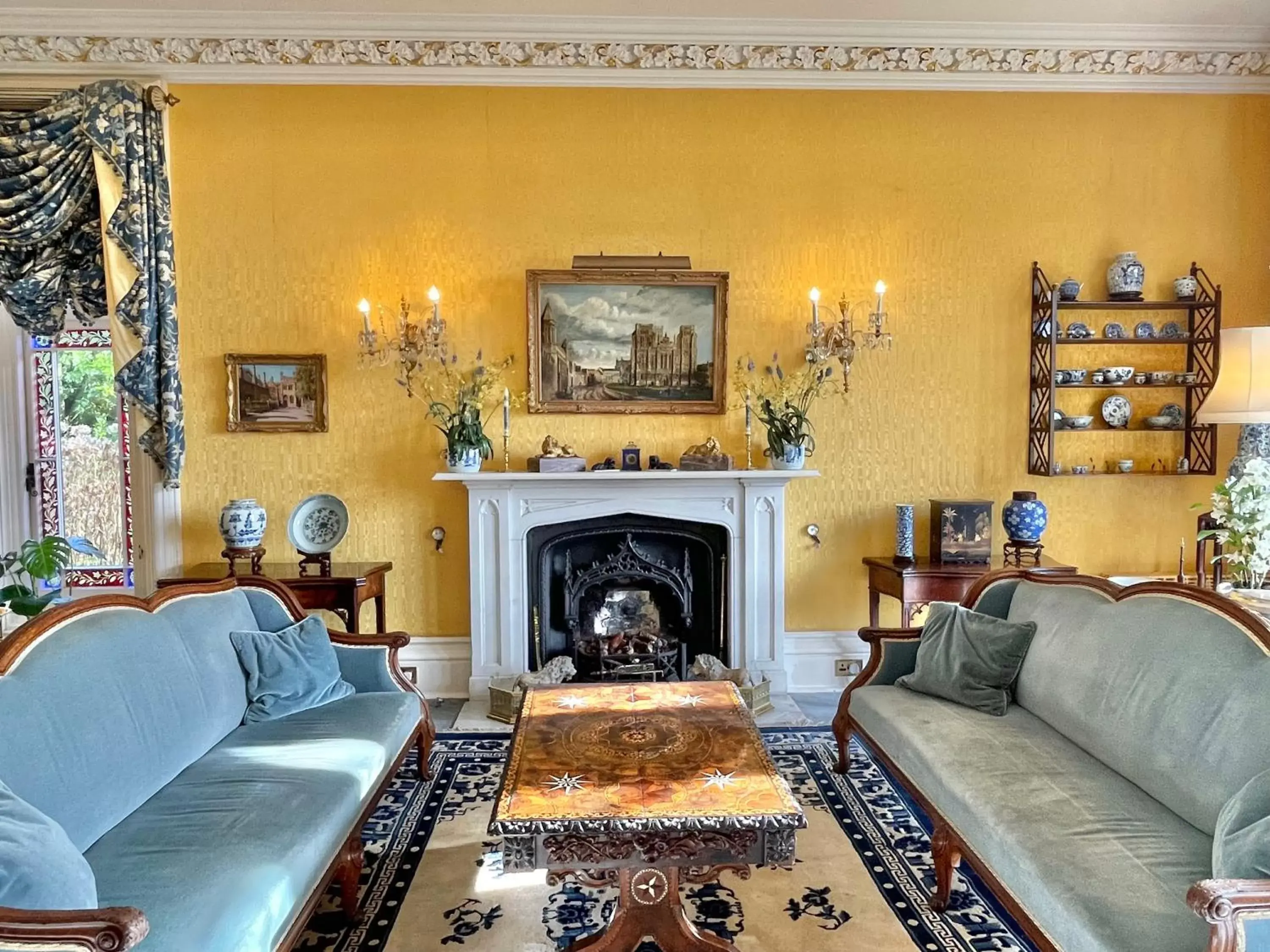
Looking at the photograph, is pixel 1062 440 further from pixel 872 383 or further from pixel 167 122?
pixel 167 122

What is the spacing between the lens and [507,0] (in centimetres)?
400

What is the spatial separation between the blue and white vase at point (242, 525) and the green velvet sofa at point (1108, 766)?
3155mm

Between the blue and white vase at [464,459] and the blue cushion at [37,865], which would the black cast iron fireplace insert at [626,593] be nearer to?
the blue and white vase at [464,459]

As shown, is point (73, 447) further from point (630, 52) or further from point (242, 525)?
point (630, 52)

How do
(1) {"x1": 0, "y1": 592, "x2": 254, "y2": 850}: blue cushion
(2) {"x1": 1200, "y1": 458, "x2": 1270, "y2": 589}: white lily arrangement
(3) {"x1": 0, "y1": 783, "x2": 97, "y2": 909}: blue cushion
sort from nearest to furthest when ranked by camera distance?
1. (3) {"x1": 0, "y1": 783, "x2": 97, "y2": 909}: blue cushion
2. (1) {"x1": 0, "y1": 592, "x2": 254, "y2": 850}: blue cushion
3. (2) {"x1": 1200, "y1": 458, "x2": 1270, "y2": 589}: white lily arrangement

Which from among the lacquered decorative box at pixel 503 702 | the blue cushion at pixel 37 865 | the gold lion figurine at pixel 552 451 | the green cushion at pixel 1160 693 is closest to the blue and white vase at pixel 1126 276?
the green cushion at pixel 1160 693

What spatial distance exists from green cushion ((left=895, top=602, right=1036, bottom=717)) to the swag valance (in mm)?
3929

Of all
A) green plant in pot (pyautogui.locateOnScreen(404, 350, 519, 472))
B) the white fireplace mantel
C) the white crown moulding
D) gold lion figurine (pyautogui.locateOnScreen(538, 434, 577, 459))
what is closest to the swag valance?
the white crown moulding

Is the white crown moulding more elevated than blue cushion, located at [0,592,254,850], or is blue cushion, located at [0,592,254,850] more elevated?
the white crown moulding

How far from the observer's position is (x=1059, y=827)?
2045 mm

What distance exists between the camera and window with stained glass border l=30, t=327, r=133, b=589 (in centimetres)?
639

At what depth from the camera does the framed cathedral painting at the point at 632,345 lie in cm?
441

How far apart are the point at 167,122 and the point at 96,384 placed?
3095mm

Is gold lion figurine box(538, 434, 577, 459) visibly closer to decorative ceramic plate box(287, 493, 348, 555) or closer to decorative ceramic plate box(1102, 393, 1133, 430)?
decorative ceramic plate box(287, 493, 348, 555)
